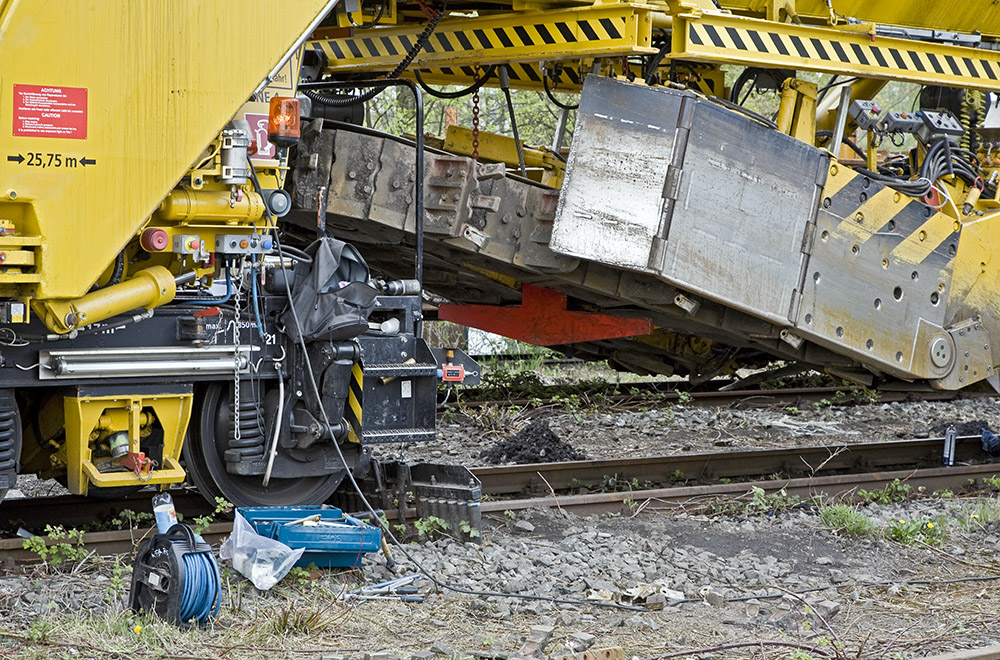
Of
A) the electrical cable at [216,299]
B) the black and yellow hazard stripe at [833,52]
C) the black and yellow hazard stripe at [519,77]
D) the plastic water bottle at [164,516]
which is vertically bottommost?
the plastic water bottle at [164,516]

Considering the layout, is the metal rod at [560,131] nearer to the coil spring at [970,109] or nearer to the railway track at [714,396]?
the railway track at [714,396]

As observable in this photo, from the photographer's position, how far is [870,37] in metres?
7.11

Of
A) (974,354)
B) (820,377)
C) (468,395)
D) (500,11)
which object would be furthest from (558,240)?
(820,377)

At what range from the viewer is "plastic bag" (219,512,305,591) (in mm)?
4832

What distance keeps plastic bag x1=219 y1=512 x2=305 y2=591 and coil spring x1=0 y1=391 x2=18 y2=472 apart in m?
0.97

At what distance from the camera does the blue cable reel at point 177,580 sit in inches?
169

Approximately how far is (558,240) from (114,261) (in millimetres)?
2551

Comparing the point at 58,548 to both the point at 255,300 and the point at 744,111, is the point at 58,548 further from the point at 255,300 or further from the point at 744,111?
the point at 744,111

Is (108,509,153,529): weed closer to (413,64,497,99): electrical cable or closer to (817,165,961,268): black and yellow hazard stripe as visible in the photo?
(413,64,497,99): electrical cable

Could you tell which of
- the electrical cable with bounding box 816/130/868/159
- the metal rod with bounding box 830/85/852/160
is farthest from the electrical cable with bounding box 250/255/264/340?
the electrical cable with bounding box 816/130/868/159

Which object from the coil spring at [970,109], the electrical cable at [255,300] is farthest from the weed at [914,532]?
the electrical cable at [255,300]

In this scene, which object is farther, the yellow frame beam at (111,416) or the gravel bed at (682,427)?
the gravel bed at (682,427)

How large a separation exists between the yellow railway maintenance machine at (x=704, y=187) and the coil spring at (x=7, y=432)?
233 cm

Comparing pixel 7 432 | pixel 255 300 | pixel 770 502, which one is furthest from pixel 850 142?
pixel 7 432
